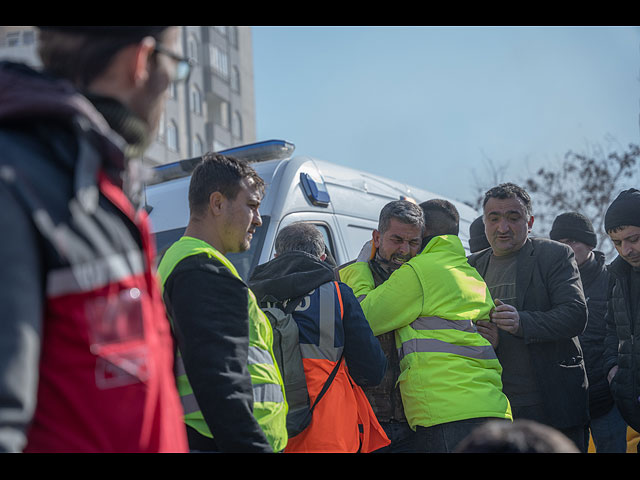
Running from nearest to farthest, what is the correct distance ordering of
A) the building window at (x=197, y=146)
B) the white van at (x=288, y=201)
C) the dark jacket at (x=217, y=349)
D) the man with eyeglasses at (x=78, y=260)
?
the man with eyeglasses at (x=78, y=260) < the dark jacket at (x=217, y=349) < the white van at (x=288, y=201) < the building window at (x=197, y=146)

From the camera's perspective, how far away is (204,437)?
103 inches

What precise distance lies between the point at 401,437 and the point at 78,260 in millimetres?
3135

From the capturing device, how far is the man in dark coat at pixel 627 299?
4438 millimetres

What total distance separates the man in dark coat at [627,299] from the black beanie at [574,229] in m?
0.99

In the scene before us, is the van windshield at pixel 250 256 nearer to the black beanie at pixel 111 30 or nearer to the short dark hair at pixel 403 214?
the short dark hair at pixel 403 214

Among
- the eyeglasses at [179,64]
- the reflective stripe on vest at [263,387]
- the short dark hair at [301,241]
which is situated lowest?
the reflective stripe on vest at [263,387]

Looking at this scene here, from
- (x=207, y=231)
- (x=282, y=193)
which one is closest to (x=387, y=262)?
(x=282, y=193)

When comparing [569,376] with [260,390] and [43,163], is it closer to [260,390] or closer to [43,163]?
[260,390]

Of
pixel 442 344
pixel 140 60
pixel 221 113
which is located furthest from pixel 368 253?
pixel 221 113

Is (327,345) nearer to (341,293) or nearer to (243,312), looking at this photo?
(341,293)

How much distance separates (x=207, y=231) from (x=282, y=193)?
2.23m

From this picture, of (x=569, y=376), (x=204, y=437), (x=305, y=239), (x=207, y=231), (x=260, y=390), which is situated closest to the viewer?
(x=204, y=437)

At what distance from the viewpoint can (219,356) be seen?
8.17 feet

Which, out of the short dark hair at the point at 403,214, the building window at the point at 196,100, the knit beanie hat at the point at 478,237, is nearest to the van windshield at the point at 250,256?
the short dark hair at the point at 403,214
